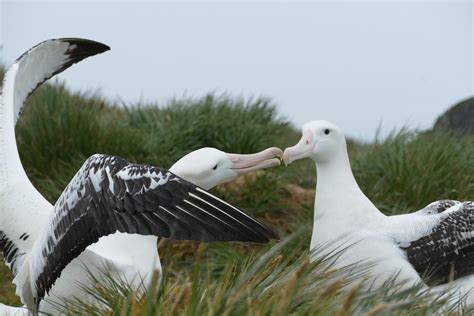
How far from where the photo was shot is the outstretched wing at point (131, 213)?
3569mm

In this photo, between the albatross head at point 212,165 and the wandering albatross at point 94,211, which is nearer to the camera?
the wandering albatross at point 94,211

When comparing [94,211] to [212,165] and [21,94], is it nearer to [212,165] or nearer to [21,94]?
[212,165]

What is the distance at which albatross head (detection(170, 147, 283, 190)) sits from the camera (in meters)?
4.49

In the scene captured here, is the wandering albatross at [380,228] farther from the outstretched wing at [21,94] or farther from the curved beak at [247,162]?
the outstretched wing at [21,94]

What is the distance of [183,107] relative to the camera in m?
8.97

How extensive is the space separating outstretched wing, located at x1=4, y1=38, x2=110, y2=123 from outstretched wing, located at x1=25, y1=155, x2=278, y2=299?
4.97ft

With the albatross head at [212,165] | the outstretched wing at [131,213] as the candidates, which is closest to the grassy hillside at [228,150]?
the albatross head at [212,165]

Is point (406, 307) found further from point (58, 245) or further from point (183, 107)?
point (183, 107)

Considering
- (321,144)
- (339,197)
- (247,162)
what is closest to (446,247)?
(339,197)

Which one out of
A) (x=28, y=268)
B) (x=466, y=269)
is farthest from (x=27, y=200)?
(x=466, y=269)

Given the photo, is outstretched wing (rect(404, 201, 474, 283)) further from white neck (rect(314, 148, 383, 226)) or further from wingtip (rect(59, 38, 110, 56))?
wingtip (rect(59, 38, 110, 56))

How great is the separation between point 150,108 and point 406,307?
612 cm

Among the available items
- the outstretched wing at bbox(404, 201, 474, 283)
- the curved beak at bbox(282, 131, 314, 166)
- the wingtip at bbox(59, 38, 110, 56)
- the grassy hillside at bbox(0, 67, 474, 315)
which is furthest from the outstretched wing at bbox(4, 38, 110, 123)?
the outstretched wing at bbox(404, 201, 474, 283)

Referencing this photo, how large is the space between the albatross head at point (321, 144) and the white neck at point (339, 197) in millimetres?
33
